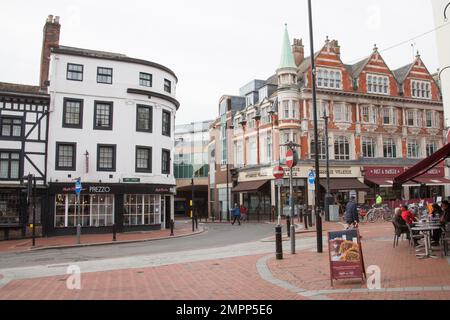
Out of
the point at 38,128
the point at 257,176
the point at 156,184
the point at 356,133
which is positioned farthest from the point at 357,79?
the point at 38,128

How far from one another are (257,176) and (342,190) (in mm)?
8186

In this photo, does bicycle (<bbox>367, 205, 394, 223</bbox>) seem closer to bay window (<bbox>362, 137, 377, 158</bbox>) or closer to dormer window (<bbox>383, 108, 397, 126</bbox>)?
bay window (<bbox>362, 137, 377, 158</bbox>)

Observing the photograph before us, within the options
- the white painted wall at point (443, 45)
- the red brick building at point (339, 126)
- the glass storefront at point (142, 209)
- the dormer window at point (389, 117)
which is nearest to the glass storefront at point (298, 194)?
the red brick building at point (339, 126)

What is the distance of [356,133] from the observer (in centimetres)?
4084

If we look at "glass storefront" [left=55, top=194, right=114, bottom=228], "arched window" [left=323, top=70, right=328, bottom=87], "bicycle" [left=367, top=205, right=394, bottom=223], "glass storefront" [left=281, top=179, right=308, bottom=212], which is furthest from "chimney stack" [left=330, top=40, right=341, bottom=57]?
"glass storefront" [left=55, top=194, right=114, bottom=228]

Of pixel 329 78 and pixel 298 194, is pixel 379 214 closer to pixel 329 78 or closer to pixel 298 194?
pixel 298 194

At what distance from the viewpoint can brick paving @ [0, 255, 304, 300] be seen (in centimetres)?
777

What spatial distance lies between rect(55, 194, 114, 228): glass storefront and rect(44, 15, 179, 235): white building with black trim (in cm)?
6

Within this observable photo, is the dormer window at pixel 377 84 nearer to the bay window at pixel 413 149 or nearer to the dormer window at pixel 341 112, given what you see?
the dormer window at pixel 341 112

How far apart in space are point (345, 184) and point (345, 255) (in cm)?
3141

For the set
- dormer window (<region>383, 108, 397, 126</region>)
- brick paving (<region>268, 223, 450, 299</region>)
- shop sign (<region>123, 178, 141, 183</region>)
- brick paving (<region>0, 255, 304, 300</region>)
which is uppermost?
dormer window (<region>383, 108, 397, 126</region>)

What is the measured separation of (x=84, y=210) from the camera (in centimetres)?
2658

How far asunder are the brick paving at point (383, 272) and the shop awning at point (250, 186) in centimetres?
2602
